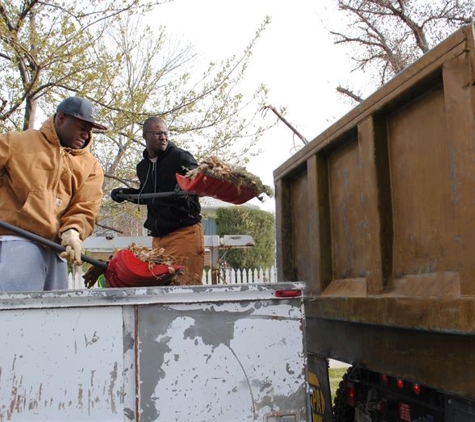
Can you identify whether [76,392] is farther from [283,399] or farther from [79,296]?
[283,399]

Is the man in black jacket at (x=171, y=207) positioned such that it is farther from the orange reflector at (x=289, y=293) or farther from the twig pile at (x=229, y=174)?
the orange reflector at (x=289, y=293)

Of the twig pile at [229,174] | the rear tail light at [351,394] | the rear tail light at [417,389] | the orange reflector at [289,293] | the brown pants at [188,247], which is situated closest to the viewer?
the orange reflector at [289,293]

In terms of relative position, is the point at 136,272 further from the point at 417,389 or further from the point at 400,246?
the point at 417,389

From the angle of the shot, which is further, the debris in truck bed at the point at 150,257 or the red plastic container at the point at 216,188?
the red plastic container at the point at 216,188

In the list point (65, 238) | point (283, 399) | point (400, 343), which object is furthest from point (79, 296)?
point (400, 343)

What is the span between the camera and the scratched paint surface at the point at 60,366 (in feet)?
7.50

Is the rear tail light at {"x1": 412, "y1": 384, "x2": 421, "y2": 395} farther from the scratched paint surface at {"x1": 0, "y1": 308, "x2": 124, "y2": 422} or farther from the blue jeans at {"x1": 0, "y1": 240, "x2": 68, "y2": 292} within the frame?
the blue jeans at {"x1": 0, "y1": 240, "x2": 68, "y2": 292}

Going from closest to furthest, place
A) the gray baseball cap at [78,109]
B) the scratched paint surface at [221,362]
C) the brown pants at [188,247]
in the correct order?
1. the scratched paint surface at [221,362]
2. the gray baseball cap at [78,109]
3. the brown pants at [188,247]

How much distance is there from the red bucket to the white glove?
20 cm

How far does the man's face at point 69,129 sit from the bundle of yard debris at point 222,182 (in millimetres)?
843

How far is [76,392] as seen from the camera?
2.29 m

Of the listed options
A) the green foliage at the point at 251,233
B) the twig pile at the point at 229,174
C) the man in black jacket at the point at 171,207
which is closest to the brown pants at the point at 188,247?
the man in black jacket at the point at 171,207

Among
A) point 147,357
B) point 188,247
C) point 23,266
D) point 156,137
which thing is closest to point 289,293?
point 147,357

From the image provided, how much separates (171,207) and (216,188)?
0.60 m
